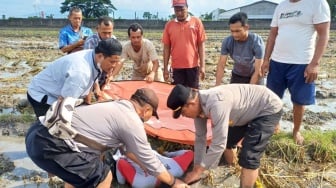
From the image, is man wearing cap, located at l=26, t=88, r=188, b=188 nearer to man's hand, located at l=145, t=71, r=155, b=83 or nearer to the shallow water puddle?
the shallow water puddle

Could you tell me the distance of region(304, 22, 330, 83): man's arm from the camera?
11.8 ft

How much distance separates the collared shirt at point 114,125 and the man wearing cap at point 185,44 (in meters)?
2.64

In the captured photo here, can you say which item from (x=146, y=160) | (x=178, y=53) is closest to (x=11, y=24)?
(x=178, y=53)

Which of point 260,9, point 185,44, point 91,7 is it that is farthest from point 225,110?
point 260,9

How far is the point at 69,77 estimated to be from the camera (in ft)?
9.43

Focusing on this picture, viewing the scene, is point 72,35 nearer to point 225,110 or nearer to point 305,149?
point 225,110

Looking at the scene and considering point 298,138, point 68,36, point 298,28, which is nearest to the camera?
point 298,28

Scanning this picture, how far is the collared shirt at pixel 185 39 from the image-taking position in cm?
495

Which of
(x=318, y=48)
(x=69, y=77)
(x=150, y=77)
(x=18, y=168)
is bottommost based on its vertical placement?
(x=18, y=168)

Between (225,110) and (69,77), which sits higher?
(69,77)

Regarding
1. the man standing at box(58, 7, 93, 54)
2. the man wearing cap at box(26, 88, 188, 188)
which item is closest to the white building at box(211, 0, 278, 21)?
the man standing at box(58, 7, 93, 54)

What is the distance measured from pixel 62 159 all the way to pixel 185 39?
294 centimetres

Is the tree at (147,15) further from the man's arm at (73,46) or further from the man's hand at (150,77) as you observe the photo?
the man's arm at (73,46)

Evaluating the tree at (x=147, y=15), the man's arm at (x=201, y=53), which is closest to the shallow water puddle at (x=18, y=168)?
the man's arm at (x=201, y=53)
